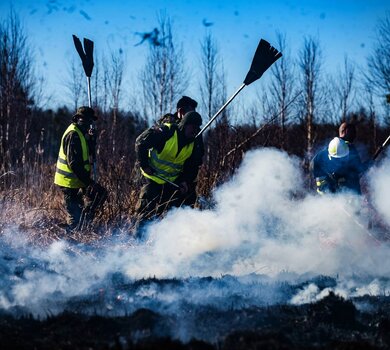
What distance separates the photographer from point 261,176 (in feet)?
24.0

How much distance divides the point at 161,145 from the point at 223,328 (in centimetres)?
353

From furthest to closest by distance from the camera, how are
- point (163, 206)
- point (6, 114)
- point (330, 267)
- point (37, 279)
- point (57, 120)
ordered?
point (57, 120) → point (6, 114) → point (163, 206) → point (330, 267) → point (37, 279)

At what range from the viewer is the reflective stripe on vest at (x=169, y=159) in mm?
6750

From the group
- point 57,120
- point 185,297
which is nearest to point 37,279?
point 185,297

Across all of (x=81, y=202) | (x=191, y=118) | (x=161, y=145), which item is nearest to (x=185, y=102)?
(x=191, y=118)

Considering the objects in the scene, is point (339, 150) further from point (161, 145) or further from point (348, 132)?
point (161, 145)

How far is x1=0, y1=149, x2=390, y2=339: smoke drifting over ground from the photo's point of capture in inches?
171

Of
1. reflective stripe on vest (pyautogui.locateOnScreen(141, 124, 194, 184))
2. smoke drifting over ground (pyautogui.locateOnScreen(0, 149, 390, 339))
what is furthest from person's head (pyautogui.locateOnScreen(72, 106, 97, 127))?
smoke drifting over ground (pyautogui.locateOnScreen(0, 149, 390, 339))

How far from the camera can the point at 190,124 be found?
6711 mm

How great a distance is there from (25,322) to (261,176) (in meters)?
4.36

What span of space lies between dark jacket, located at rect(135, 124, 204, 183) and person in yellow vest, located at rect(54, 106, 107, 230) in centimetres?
86

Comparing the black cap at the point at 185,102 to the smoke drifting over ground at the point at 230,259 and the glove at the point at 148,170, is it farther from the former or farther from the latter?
the smoke drifting over ground at the point at 230,259

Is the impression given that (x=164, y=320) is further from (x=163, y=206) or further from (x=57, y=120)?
(x=57, y=120)

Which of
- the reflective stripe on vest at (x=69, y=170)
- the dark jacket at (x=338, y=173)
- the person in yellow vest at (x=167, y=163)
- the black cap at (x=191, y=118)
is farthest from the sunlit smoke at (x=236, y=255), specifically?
the black cap at (x=191, y=118)
